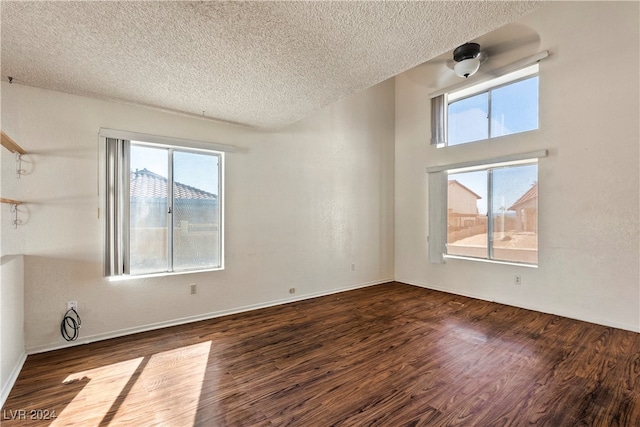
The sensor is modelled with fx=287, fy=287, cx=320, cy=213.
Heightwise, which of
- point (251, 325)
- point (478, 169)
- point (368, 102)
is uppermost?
point (368, 102)

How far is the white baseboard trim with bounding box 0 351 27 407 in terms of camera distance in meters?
2.02

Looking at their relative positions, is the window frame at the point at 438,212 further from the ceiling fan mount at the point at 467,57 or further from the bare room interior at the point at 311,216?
the ceiling fan mount at the point at 467,57

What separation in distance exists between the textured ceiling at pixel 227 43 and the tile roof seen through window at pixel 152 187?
0.86m

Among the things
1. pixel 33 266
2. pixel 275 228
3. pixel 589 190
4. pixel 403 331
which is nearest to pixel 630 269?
pixel 589 190

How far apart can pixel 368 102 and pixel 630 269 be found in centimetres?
442

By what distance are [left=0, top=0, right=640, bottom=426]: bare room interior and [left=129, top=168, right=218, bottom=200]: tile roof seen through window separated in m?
0.03

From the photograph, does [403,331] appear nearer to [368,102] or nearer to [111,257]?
[111,257]

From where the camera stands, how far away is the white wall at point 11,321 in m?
2.06

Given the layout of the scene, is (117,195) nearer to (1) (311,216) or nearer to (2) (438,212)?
(1) (311,216)

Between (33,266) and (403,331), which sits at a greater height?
(33,266)

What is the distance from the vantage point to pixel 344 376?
2.35 metres

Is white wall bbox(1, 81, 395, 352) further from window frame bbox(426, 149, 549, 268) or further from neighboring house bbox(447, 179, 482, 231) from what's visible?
neighboring house bbox(447, 179, 482, 231)

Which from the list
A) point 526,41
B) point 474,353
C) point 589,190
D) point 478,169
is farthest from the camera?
point 478,169

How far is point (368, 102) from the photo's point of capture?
5.51 m
